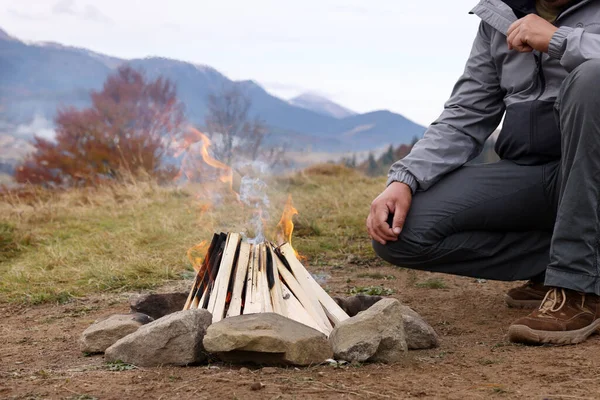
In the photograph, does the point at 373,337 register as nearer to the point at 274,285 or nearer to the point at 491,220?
the point at 274,285

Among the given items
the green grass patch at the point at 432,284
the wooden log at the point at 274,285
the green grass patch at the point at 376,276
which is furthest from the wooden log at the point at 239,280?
the green grass patch at the point at 376,276

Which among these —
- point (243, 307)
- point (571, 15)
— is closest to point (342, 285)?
point (243, 307)

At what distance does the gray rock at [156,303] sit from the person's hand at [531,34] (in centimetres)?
202

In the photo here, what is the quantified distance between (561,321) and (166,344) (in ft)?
5.11

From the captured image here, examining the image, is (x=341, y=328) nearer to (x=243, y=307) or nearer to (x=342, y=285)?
(x=243, y=307)

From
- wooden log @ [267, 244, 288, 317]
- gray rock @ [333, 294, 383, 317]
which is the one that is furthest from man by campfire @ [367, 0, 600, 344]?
wooden log @ [267, 244, 288, 317]

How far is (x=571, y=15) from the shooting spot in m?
3.05

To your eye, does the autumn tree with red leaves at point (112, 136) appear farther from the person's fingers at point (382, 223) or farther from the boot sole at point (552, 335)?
the boot sole at point (552, 335)

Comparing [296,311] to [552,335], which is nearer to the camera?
[552,335]

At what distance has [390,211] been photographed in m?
3.29

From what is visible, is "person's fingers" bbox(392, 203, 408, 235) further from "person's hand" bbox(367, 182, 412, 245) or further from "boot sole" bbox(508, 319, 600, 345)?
"boot sole" bbox(508, 319, 600, 345)

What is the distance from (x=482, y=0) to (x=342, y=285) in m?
2.00

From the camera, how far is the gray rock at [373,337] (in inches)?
102

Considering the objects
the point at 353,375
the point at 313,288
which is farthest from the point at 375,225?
the point at 353,375
